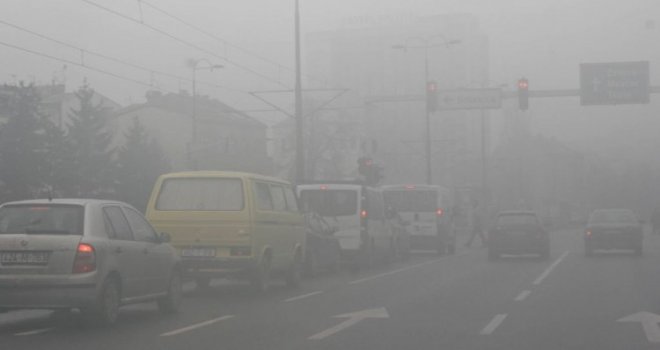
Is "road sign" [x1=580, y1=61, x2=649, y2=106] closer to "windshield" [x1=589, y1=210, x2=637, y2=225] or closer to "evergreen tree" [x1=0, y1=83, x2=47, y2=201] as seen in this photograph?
"windshield" [x1=589, y1=210, x2=637, y2=225]

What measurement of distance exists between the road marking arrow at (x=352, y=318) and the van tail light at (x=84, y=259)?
8.89 ft

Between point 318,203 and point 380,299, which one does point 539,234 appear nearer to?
point 318,203

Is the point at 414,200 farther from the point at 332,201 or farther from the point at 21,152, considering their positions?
the point at 21,152

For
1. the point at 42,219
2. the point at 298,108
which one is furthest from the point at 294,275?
the point at 298,108

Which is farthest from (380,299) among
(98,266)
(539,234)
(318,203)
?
(539,234)

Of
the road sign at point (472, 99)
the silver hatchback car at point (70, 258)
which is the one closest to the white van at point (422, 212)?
the road sign at point (472, 99)

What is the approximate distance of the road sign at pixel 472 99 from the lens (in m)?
37.9

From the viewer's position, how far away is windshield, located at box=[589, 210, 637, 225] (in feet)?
107

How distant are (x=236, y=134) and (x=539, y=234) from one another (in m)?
51.5

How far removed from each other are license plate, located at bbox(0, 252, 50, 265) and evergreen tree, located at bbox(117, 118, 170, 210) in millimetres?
25581

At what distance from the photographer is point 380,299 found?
16453 mm

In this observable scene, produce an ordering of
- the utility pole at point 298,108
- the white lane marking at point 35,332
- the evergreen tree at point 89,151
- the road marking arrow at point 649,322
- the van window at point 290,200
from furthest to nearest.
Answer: the evergreen tree at point 89,151
the utility pole at point 298,108
the van window at point 290,200
the white lane marking at point 35,332
the road marking arrow at point 649,322

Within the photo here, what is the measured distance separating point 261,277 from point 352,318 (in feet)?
13.2

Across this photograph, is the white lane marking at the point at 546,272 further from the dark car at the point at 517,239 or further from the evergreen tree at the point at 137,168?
the evergreen tree at the point at 137,168
